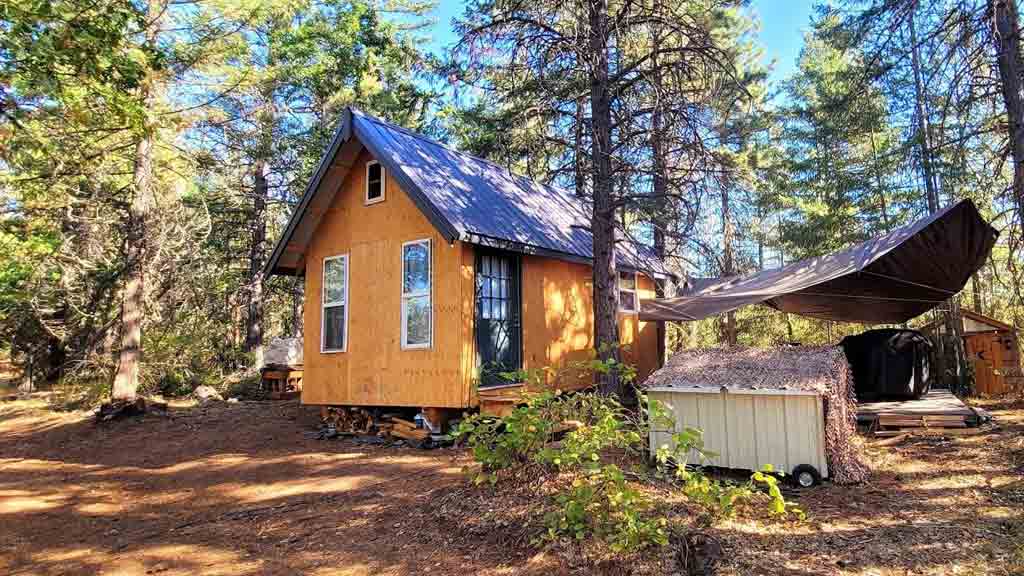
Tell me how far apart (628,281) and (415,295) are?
17.6 ft

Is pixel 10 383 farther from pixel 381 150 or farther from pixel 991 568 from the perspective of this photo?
pixel 991 568

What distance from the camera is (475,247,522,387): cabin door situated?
8.48 m

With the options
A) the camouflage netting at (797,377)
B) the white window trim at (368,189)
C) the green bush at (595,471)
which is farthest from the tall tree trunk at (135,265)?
the camouflage netting at (797,377)

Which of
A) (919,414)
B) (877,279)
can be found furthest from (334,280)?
(919,414)

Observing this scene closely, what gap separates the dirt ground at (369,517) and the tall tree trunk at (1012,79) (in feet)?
10.8

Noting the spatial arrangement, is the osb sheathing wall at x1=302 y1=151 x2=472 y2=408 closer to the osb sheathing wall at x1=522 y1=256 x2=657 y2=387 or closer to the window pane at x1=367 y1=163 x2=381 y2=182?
the window pane at x1=367 y1=163 x2=381 y2=182

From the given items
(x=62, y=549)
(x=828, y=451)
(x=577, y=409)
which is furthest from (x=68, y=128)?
(x=828, y=451)

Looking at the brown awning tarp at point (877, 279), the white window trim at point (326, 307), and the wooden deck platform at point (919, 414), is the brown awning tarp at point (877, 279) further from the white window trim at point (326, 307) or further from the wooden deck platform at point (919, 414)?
the white window trim at point (326, 307)

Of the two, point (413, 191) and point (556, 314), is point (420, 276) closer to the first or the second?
point (413, 191)

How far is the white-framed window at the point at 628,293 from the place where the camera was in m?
12.0

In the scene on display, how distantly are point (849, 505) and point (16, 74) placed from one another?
27.7ft

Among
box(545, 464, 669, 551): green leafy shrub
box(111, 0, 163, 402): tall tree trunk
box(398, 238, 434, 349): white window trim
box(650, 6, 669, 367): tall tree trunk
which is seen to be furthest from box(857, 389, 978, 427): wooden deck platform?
box(111, 0, 163, 402): tall tree trunk

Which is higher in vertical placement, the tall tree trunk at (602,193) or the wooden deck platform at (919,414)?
the tall tree trunk at (602,193)

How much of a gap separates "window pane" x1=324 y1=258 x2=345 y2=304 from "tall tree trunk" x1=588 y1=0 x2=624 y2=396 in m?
4.45
